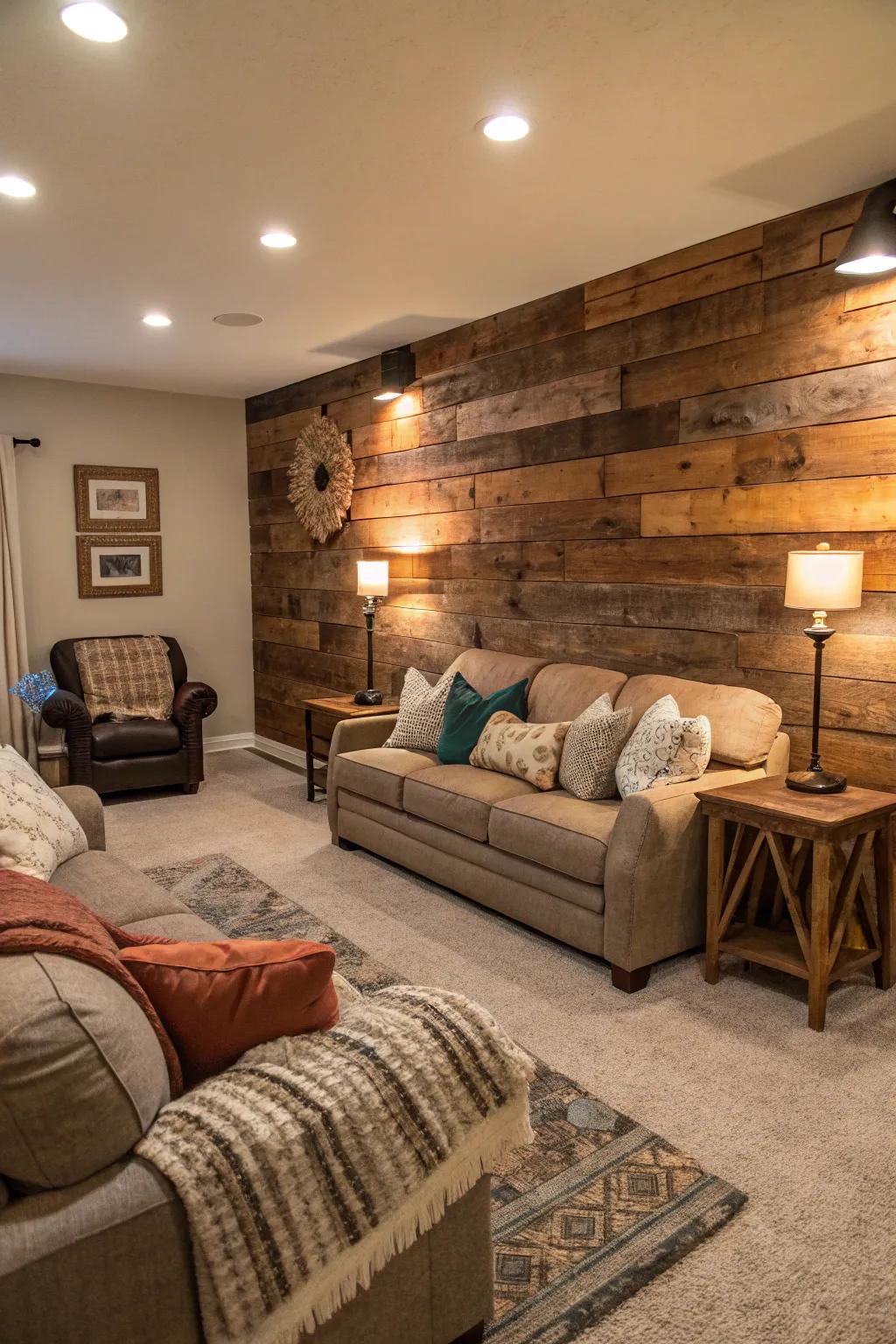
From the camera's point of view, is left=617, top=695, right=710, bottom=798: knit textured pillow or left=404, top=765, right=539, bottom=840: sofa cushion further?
left=404, top=765, right=539, bottom=840: sofa cushion

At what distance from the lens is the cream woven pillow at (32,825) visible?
2.67 m

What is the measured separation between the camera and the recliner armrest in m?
→ 5.79

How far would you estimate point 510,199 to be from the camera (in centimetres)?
313

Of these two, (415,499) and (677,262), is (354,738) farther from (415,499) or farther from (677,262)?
(677,262)

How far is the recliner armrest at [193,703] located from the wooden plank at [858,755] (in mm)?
3666

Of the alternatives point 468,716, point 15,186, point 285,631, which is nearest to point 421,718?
point 468,716

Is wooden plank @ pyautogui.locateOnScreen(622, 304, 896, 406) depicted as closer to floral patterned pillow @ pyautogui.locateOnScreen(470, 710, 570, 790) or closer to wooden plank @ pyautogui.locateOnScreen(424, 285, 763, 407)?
wooden plank @ pyautogui.locateOnScreen(424, 285, 763, 407)

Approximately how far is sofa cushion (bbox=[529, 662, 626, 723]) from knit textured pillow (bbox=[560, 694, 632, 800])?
267 mm

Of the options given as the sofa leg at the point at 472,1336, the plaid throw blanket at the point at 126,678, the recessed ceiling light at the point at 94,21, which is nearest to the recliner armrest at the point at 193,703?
the plaid throw blanket at the point at 126,678

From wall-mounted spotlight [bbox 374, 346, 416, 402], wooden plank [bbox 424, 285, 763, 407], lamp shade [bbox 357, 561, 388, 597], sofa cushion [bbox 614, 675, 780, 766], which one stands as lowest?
sofa cushion [bbox 614, 675, 780, 766]

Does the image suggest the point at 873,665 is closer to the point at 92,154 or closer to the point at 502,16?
the point at 502,16

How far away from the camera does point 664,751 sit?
10.6 ft

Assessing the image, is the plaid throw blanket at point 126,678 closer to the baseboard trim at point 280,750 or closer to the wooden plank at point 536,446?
the baseboard trim at point 280,750

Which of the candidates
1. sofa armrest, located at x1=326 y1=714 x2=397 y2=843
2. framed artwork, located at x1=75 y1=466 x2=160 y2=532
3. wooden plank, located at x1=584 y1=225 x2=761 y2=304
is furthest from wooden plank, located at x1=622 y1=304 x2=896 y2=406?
framed artwork, located at x1=75 y1=466 x2=160 y2=532
